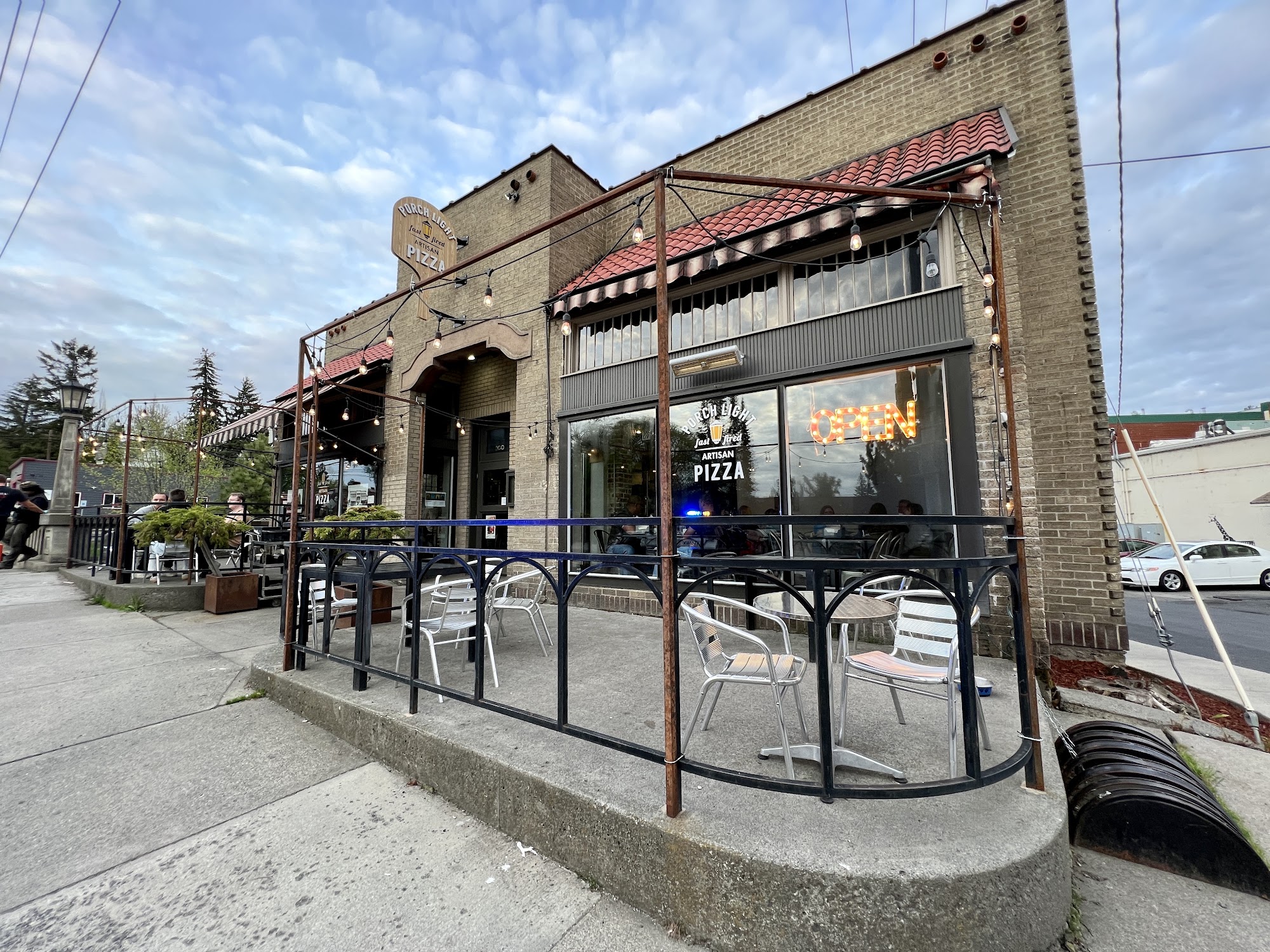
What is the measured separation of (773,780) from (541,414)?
693cm

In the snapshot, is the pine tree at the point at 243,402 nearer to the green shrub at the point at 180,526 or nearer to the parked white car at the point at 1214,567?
the green shrub at the point at 180,526

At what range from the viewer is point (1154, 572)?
13586 mm

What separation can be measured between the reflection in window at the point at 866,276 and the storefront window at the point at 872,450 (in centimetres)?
86

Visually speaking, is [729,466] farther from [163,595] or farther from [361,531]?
[163,595]

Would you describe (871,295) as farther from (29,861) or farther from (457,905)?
(29,861)

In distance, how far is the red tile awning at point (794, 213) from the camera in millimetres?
5070

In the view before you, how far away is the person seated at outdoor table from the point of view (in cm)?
728

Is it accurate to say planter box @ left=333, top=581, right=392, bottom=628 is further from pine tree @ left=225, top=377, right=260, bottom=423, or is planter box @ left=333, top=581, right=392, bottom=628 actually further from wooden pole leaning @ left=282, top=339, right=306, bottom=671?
pine tree @ left=225, top=377, right=260, bottom=423

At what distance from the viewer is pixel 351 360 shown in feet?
38.3

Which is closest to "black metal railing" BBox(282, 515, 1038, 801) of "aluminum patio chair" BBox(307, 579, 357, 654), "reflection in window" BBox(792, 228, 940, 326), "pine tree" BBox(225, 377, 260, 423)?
"aluminum patio chair" BBox(307, 579, 357, 654)

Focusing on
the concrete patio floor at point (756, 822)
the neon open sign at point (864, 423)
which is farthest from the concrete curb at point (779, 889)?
the neon open sign at point (864, 423)

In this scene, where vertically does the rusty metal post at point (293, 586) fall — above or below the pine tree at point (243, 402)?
below

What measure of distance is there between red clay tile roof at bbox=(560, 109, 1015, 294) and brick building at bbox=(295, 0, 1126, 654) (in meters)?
0.04

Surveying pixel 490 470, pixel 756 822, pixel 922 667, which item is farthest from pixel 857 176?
pixel 490 470
